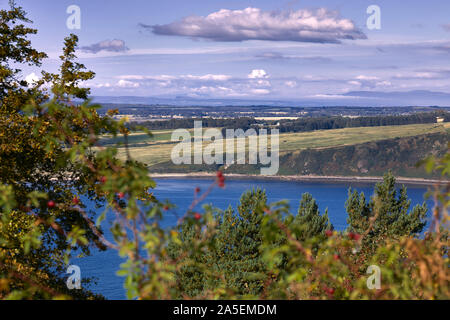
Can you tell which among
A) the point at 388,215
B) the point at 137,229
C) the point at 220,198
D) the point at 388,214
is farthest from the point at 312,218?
the point at 220,198

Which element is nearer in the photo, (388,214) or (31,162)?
(31,162)

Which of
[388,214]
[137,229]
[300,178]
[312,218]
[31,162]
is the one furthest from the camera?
[300,178]

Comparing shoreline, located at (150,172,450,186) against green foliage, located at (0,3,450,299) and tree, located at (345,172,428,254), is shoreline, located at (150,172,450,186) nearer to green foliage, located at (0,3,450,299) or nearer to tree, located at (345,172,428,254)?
tree, located at (345,172,428,254)

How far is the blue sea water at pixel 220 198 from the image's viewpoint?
182 ft

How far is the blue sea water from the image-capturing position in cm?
5538

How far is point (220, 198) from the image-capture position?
352 ft

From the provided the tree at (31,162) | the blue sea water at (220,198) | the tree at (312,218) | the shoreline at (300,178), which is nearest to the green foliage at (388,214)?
the tree at (312,218)

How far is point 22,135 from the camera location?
44.0 feet

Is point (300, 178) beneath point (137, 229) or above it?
beneath

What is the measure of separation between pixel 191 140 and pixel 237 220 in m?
171

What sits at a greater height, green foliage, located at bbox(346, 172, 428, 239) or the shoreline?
green foliage, located at bbox(346, 172, 428, 239)

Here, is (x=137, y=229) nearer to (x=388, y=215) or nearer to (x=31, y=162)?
(x=31, y=162)

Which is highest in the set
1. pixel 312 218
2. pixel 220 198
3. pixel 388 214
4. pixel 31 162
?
pixel 31 162

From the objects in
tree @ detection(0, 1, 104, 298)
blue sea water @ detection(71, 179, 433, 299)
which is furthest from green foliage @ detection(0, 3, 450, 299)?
blue sea water @ detection(71, 179, 433, 299)
